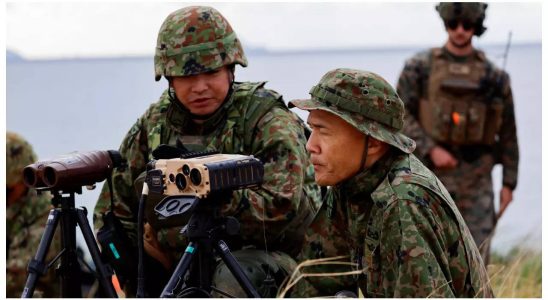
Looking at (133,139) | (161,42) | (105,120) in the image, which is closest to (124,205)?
(133,139)

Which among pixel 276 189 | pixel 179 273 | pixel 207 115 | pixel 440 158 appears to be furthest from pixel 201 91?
pixel 440 158

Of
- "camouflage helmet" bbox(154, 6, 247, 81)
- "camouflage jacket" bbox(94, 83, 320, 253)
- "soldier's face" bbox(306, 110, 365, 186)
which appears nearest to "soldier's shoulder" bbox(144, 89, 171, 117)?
"camouflage jacket" bbox(94, 83, 320, 253)

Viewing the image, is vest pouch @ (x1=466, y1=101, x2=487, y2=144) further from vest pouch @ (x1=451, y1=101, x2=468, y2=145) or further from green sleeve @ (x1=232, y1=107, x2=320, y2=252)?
green sleeve @ (x1=232, y1=107, x2=320, y2=252)

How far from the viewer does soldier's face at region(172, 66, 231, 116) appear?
6.57m

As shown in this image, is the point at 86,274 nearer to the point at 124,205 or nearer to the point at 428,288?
the point at 124,205

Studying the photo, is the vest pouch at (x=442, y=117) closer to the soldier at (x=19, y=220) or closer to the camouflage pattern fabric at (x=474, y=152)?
the camouflage pattern fabric at (x=474, y=152)

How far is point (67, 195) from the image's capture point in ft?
21.3

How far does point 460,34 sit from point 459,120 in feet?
1.91

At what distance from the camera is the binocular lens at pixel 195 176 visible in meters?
5.42

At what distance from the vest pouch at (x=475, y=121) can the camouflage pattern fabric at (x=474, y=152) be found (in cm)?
9

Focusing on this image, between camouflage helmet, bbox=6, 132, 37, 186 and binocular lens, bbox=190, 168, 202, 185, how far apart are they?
3.70 m

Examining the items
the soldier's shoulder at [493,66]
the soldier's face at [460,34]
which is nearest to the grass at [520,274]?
the soldier's shoulder at [493,66]

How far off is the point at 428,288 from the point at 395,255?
0.59 feet

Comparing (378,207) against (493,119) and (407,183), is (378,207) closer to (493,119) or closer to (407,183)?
(407,183)
